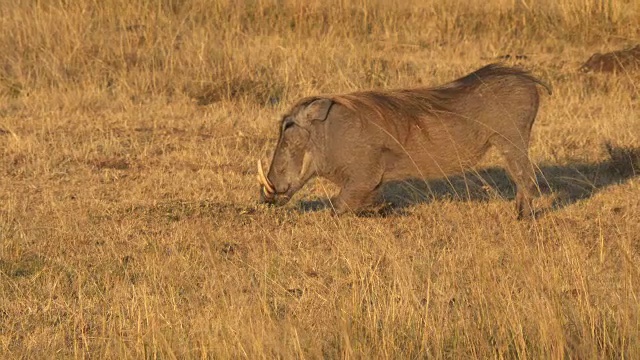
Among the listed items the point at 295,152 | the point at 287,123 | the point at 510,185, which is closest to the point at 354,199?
the point at 295,152

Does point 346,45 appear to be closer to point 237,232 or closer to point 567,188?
point 567,188

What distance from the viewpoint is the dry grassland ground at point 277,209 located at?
362cm

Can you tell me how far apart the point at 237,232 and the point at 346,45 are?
4215 millimetres

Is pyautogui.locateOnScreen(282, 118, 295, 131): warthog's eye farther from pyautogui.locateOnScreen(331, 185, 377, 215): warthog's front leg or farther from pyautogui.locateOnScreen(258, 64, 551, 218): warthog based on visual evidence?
pyautogui.locateOnScreen(331, 185, 377, 215): warthog's front leg

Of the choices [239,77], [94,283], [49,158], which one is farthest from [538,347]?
[239,77]

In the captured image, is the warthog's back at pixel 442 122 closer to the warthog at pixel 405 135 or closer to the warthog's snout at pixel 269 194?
the warthog at pixel 405 135

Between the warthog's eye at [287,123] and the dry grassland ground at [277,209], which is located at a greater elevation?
the warthog's eye at [287,123]

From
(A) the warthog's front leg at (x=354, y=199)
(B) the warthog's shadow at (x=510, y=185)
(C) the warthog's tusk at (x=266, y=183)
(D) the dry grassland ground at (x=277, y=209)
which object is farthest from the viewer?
(B) the warthog's shadow at (x=510, y=185)

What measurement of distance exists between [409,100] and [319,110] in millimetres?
439

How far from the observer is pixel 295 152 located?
554 centimetres

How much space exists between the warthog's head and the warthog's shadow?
26 cm

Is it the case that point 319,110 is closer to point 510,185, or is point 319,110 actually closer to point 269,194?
point 269,194

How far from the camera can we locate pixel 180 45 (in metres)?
8.86

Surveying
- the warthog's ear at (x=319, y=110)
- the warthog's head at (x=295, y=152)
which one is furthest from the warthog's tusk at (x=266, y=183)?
the warthog's ear at (x=319, y=110)
